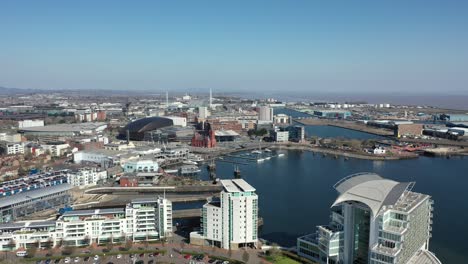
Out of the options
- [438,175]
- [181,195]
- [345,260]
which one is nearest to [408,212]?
[345,260]

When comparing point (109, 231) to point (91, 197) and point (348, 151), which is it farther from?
point (348, 151)

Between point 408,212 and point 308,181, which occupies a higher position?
point 408,212

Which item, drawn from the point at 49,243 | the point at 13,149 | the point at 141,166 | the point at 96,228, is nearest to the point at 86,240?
the point at 96,228

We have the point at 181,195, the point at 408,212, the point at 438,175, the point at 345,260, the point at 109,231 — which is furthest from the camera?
the point at 438,175

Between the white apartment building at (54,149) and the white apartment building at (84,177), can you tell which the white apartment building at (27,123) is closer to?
the white apartment building at (54,149)

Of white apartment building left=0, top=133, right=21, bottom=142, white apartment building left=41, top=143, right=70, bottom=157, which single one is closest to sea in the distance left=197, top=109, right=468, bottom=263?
white apartment building left=41, top=143, right=70, bottom=157
